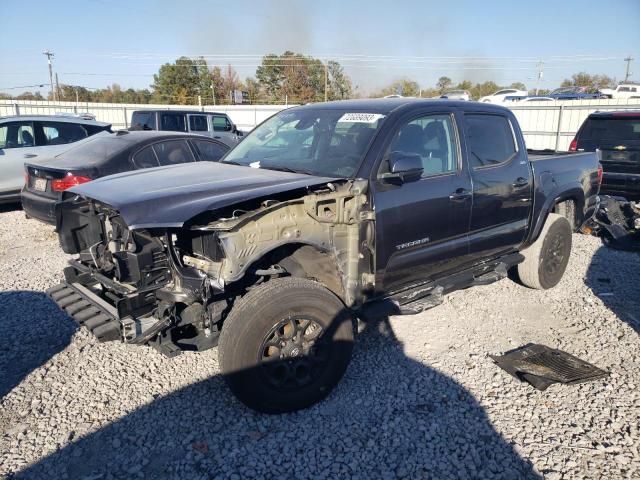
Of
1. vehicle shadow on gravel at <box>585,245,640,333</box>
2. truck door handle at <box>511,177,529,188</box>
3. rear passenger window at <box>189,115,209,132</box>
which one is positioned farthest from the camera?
rear passenger window at <box>189,115,209,132</box>

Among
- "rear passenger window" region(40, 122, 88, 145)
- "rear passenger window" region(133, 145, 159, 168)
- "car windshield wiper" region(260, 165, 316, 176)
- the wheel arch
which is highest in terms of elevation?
"rear passenger window" region(40, 122, 88, 145)

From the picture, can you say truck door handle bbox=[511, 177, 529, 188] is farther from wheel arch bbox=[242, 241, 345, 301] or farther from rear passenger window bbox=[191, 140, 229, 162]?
rear passenger window bbox=[191, 140, 229, 162]

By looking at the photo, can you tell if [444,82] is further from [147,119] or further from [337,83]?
[147,119]

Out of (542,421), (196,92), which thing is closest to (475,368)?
(542,421)

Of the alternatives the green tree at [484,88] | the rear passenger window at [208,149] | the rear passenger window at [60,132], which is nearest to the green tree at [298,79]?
the green tree at [484,88]

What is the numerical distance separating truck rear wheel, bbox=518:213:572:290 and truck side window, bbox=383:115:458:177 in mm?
1845

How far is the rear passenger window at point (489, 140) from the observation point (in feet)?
14.2

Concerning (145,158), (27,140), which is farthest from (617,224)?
(27,140)

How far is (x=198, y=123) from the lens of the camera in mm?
15750

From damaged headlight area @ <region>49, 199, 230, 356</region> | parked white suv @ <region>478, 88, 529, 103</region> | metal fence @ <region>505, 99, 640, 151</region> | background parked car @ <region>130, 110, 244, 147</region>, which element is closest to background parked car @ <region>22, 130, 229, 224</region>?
damaged headlight area @ <region>49, 199, 230, 356</region>

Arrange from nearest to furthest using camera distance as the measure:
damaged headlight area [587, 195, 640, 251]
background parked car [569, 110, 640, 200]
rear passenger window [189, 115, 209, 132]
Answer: damaged headlight area [587, 195, 640, 251] < background parked car [569, 110, 640, 200] < rear passenger window [189, 115, 209, 132]

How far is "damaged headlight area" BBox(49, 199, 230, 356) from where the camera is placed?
9.62 feet

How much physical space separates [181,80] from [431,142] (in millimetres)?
50852

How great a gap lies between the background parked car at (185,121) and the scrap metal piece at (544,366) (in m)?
11.8
